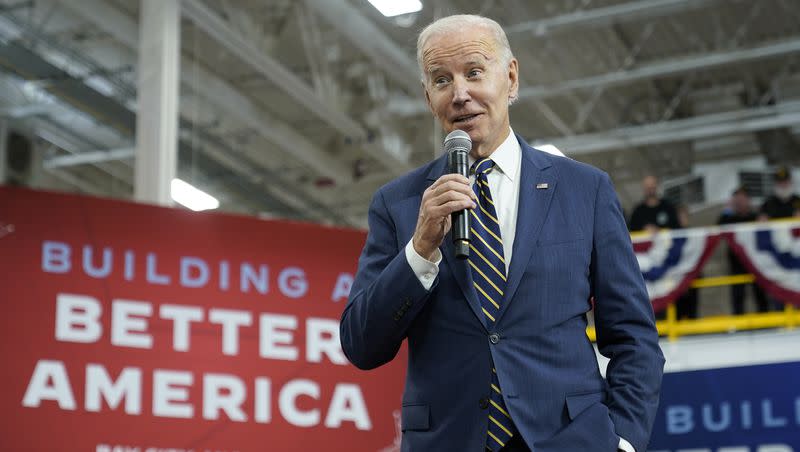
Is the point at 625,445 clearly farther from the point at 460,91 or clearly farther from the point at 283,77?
the point at 283,77

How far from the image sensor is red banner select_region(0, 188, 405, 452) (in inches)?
271

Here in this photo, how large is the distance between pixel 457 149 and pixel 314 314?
607 centimetres

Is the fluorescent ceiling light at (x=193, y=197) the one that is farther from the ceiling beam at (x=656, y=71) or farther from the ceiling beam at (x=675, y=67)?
the ceiling beam at (x=675, y=67)

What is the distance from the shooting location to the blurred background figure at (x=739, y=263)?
8992 millimetres

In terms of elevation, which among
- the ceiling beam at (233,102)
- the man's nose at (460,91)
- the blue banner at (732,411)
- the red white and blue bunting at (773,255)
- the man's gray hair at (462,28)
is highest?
the ceiling beam at (233,102)

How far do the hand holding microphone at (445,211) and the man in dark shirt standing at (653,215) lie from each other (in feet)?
27.4

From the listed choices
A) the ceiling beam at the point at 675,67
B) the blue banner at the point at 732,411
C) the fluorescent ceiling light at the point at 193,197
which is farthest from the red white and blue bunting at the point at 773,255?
the fluorescent ceiling light at the point at 193,197

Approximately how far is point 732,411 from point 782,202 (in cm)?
303

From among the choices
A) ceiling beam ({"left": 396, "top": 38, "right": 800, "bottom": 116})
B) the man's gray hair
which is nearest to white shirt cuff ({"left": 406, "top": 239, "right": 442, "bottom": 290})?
the man's gray hair

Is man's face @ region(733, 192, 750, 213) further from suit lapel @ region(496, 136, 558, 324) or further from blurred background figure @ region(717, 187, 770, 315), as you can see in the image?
suit lapel @ region(496, 136, 558, 324)

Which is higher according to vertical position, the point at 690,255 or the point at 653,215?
the point at 653,215

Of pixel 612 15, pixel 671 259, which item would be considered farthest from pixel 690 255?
pixel 612 15

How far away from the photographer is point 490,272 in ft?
6.15

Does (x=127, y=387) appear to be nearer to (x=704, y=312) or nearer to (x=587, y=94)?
(x=587, y=94)
